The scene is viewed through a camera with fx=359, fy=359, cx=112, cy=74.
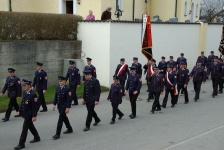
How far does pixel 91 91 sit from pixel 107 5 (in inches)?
557

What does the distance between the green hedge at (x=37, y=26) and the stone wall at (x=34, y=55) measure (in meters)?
0.61

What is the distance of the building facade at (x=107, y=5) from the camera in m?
23.8

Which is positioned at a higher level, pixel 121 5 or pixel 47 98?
pixel 121 5

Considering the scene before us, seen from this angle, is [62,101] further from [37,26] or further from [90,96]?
[37,26]

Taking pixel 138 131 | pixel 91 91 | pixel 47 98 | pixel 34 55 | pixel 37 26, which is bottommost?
pixel 138 131

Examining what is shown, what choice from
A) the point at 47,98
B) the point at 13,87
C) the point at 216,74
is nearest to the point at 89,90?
the point at 13,87

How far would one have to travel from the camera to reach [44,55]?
694 inches

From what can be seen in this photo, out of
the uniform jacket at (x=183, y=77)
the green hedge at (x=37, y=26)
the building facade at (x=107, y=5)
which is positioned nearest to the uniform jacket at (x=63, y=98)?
the uniform jacket at (x=183, y=77)

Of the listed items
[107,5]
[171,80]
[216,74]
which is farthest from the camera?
[107,5]

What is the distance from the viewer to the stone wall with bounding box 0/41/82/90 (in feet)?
52.2

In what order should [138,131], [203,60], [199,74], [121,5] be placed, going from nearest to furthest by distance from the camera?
[138,131] → [199,74] → [203,60] → [121,5]

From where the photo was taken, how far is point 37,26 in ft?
58.7

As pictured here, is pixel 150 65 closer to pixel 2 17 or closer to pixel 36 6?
pixel 2 17

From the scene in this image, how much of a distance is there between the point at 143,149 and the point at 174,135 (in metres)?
1.64
